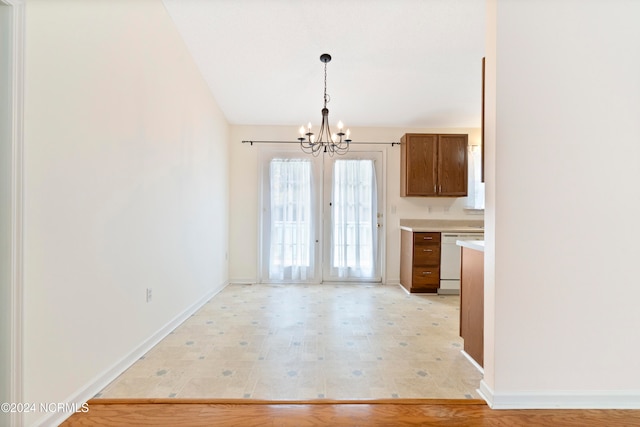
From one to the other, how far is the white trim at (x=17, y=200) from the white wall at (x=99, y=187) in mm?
36

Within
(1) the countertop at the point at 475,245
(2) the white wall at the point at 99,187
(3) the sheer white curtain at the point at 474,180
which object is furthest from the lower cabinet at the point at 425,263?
(2) the white wall at the point at 99,187

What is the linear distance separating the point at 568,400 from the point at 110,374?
266cm

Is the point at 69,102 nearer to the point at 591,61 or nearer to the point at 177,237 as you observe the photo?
the point at 177,237

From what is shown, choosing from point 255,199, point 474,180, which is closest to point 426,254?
point 474,180

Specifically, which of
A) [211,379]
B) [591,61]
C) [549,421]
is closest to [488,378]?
[549,421]

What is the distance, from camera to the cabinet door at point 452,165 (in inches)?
166

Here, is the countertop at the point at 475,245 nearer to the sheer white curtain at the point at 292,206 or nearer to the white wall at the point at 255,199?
the white wall at the point at 255,199

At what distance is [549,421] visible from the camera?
151cm

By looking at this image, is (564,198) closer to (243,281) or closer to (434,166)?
(434,166)

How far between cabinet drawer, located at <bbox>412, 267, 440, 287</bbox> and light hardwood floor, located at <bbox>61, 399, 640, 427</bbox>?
2353mm

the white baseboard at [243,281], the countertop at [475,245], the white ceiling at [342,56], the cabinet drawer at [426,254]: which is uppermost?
the white ceiling at [342,56]

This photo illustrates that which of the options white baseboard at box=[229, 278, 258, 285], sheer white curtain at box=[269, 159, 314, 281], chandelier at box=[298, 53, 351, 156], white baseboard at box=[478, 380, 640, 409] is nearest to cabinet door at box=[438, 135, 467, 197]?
chandelier at box=[298, 53, 351, 156]

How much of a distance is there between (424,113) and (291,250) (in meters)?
2.77

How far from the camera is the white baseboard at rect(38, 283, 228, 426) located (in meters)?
1.46
